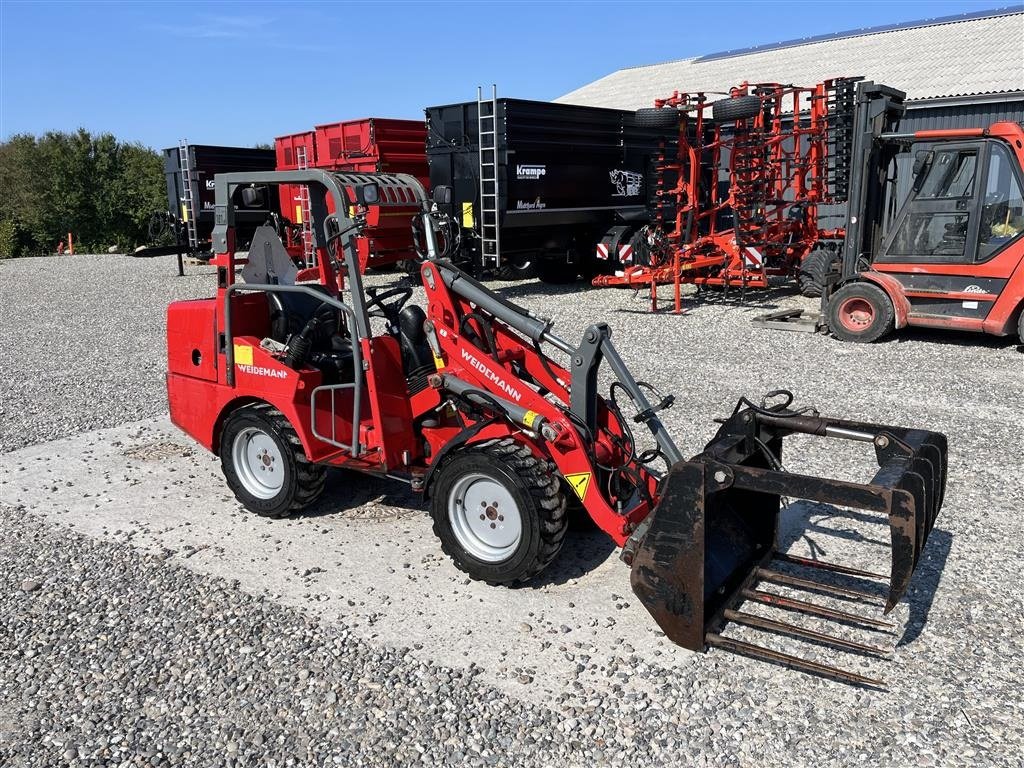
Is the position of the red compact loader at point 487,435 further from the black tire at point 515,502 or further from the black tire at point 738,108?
the black tire at point 738,108

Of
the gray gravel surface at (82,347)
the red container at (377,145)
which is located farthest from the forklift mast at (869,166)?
the red container at (377,145)

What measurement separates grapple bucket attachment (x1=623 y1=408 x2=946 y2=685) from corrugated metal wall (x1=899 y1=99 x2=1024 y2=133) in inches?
553

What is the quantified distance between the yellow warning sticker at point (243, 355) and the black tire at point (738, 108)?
30.1 ft

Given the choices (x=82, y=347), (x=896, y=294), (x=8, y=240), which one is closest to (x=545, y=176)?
(x=896, y=294)

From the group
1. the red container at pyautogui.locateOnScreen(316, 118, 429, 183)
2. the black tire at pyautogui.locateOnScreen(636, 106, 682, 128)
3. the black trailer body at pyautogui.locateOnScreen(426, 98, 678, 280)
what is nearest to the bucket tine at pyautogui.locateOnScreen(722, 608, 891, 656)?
the black trailer body at pyautogui.locateOnScreen(426, 98, 678, 280)

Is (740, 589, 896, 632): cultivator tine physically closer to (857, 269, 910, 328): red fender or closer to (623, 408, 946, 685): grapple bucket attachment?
(623, 408, 946, 685): grapple bucket attachment

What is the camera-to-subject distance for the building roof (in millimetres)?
18297

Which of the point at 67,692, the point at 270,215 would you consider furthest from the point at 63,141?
the point at 67,692

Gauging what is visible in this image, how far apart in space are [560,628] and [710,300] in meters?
9.90

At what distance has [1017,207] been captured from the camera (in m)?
8.68

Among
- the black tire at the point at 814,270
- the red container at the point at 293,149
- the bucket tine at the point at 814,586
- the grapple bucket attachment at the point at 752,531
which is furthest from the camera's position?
the red container at the point at 293,149

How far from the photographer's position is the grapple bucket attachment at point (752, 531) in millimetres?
3098

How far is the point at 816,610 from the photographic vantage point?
3.62 metres

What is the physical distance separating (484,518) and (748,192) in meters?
9.70
